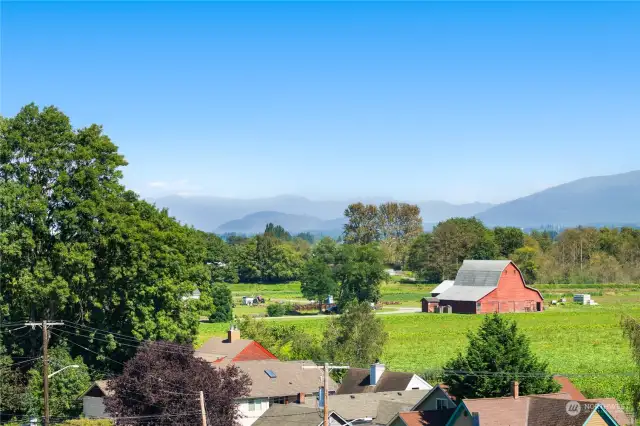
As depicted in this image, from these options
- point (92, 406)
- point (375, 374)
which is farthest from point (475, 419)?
point (92, 406)

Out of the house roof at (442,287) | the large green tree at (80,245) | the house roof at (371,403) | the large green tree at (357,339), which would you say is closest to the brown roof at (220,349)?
the large green tree at (80,245)

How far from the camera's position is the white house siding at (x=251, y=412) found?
51.8m

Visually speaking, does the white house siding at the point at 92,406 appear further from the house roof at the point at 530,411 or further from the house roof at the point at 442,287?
the house roof at the point at 442,287

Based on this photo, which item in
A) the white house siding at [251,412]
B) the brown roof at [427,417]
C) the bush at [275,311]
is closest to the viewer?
the brown roof at [427,417]

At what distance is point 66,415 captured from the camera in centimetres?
5481

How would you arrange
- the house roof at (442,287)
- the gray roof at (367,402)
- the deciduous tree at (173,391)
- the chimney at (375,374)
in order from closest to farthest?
1. the deciduous tree at (173,391)
2. the gray roof at (367,402)
3. the chimney at (375,374)
4. the house roof at (442,287)

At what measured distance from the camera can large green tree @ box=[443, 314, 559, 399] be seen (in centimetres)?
4659

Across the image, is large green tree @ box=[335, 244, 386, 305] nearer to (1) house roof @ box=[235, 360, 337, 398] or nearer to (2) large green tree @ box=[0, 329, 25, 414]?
(1) house roof @ box=[235, 360, 337, 398]

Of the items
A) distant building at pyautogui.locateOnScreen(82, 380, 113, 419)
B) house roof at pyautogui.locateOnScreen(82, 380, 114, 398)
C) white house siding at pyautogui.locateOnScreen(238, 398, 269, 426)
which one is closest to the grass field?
white house siding at pyautogui.locateOnScreen(238, 398, 269, 426)

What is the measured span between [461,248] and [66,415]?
125 metres

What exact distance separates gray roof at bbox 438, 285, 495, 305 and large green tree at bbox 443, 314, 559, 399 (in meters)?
76.6

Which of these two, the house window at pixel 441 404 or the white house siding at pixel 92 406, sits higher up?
the house window at pixel 441 404

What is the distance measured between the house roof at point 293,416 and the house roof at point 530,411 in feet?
26.2

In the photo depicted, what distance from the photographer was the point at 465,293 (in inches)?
5074
